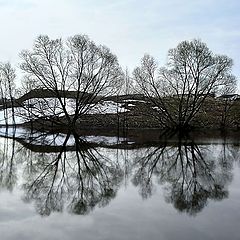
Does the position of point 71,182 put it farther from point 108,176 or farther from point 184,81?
point 184,81

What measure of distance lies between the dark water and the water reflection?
0.03m

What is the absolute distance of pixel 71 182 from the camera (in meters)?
13.1

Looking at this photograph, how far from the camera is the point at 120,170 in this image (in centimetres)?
1544

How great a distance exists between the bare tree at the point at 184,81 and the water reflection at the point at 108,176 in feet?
74.3

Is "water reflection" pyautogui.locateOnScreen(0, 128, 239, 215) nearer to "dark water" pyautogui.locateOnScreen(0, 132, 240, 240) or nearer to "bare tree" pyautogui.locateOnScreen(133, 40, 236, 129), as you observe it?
"dark water" pyautogui.locateOnScreen(0, 132, 240, 240)

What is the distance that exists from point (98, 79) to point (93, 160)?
27.0 meters

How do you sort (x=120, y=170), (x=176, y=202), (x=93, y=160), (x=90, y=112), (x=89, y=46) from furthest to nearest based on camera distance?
Answer: (x=90, y=112) < (x=89, y=46) < (x=93, y=160) < (x=120, y=170) < (x=176, y=202)

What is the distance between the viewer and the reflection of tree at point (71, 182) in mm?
10312

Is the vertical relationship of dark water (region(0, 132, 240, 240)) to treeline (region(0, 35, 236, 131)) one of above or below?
below

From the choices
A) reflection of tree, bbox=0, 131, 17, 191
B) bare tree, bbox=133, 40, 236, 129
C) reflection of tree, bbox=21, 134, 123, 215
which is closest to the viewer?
reflection of tree, bbox=21, 134, 123, 215

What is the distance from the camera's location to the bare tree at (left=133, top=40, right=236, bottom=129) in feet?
139

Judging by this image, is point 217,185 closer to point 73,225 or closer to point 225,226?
point 225,226

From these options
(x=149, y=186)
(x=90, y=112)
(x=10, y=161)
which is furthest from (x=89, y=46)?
(x=149, y=186)

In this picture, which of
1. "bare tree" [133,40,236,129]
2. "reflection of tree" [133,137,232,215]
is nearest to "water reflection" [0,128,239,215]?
"reflection of tree" [133,137,232,215]
